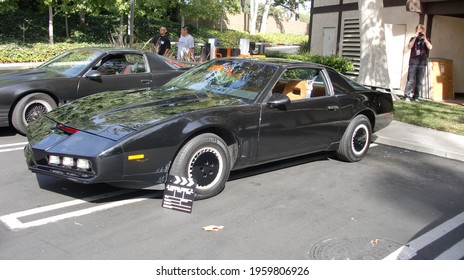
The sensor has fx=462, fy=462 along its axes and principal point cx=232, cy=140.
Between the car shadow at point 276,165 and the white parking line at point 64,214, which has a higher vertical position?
the car shadow at point 276,165

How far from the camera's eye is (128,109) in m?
4.70

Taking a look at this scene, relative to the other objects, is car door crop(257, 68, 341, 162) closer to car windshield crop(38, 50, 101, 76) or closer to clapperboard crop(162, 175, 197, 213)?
clapperboard crop(162, 175, 197, 213)

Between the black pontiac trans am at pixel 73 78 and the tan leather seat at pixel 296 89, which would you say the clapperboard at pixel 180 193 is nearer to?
the tan leather seat at pixel 296 89

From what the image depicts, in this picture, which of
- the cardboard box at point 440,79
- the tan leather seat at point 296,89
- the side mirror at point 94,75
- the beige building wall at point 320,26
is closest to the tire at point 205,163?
the tan leather seat at point 296,89

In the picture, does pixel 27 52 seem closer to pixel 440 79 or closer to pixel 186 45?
pixel 186 45

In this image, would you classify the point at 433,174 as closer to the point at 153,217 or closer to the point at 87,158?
the point at 153,217

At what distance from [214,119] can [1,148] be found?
3596 millimetres

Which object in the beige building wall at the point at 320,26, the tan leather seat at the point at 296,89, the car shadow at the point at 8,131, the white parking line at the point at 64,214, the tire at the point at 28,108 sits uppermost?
the beige building wall at the point at 320,26

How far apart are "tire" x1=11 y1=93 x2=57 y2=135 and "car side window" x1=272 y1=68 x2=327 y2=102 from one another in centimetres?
370

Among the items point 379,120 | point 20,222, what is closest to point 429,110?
point 379,120

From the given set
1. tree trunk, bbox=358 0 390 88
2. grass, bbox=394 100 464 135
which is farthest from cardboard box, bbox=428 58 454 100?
tree trunk, bbox=358 0 390 88

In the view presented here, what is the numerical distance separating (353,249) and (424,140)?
15.3ft

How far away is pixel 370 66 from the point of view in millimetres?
11461

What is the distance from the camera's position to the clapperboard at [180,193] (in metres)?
4.35
